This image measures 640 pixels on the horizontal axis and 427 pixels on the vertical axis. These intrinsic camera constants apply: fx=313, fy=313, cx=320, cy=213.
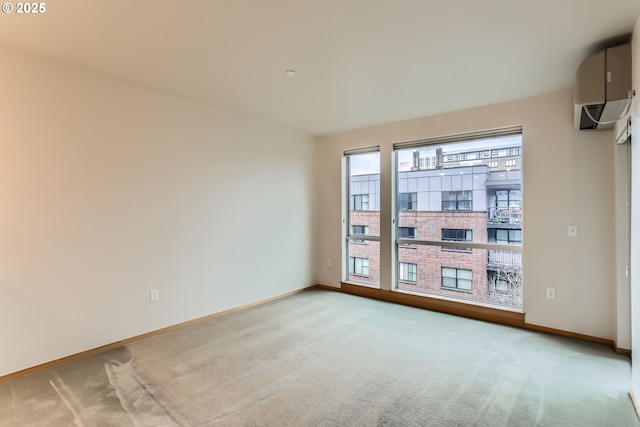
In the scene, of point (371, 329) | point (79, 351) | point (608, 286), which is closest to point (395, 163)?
point (371, 329)

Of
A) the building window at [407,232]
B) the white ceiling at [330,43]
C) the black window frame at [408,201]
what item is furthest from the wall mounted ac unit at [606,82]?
the building window at [407,232]

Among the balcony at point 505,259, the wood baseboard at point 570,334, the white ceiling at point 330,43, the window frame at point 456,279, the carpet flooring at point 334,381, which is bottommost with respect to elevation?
the carpet flooring at point 334,381

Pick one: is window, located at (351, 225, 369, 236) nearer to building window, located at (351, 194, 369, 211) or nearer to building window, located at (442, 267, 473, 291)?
building window, located at (351, 194, 369, 211)

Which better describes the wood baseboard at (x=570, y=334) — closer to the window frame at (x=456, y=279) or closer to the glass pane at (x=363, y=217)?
the window frame at (x=456, y=279)

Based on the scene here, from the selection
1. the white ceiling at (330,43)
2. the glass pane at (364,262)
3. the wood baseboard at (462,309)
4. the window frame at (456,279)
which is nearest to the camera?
A: the white ceiling at (330,43)

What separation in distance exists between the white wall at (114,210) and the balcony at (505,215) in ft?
9.57

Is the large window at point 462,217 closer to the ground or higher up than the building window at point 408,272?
higher up

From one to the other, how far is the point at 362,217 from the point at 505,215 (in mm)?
1968

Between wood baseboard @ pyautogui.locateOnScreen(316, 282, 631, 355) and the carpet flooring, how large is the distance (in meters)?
0.14

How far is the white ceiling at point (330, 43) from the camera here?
1952mm

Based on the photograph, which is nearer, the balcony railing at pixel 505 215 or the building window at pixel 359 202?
the balcony railing at pixel 505 215

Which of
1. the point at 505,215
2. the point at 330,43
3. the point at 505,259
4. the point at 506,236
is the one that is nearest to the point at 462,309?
the point at 505,259

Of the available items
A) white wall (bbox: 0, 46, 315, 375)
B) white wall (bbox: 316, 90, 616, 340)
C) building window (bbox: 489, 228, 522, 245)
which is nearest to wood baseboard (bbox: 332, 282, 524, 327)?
white wall (bbox: 316, 90, 616, 340)

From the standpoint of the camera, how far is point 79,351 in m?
2.76
